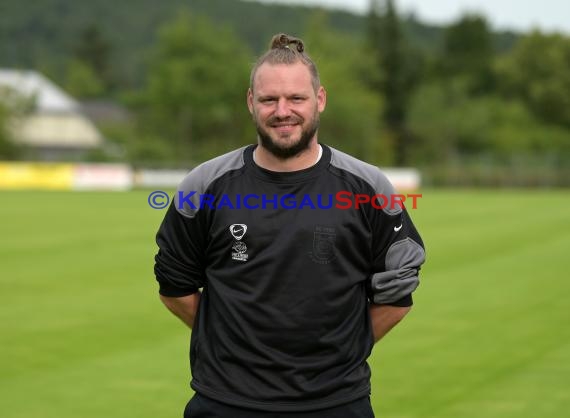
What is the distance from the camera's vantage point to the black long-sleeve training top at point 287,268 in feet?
13.0

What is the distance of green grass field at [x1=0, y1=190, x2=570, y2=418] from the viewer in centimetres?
823

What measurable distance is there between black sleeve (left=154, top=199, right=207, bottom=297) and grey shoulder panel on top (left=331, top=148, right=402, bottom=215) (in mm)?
578

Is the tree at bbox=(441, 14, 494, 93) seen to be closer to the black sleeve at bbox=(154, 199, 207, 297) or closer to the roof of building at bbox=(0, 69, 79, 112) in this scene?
the roof of building at bbox=(0, 69, 79, 112)

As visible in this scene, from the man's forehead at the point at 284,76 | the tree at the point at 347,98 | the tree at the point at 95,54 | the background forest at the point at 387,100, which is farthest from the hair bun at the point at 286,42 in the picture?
the tree at the point at 95,54

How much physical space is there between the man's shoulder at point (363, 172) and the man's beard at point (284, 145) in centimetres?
16

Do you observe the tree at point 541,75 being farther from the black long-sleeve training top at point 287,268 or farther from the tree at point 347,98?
the black long-sleeve training top at point 287,268

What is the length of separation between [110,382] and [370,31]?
101 meters

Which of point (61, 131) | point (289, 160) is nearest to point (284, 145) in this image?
point (289, 160)

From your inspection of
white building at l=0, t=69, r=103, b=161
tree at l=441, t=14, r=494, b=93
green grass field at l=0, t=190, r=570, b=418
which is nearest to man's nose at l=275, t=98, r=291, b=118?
green grass field at l=0, t=190, r=570, b=418

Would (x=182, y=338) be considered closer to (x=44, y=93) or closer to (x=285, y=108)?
(x=285, y=108)

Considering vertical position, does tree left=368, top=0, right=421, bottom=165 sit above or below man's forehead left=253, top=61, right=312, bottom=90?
above

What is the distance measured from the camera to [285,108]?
12.8 feet

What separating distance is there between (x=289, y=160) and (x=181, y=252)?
0.59 m

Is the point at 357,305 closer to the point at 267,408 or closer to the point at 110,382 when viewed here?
the point at 267,408
